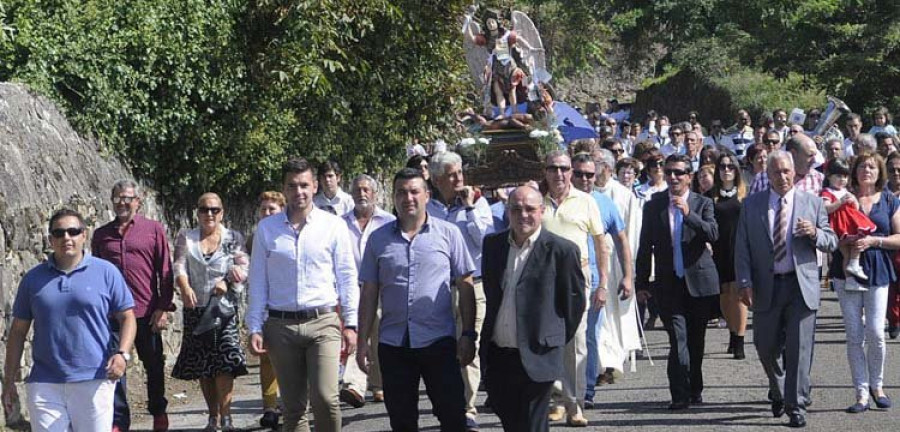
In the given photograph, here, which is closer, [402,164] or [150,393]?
[150,393]

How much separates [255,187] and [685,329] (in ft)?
21.2

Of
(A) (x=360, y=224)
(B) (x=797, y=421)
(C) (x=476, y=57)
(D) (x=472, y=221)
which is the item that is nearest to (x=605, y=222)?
A: (D) (x=472, y=221)

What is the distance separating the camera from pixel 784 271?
408 inches

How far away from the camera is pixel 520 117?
1991cm

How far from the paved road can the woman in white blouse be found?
501 mm

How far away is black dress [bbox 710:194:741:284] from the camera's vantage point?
42.6 ft

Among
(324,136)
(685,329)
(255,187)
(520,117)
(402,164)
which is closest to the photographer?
(685,329)

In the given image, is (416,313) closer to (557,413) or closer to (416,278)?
(416,278)

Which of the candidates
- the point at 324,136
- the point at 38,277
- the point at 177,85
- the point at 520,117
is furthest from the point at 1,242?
the point at 520,117

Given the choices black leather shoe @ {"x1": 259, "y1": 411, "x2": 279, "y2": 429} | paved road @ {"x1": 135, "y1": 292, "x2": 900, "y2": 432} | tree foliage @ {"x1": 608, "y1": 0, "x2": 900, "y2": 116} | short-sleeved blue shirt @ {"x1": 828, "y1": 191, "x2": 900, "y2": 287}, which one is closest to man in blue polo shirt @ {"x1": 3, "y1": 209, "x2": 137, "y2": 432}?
paved road @ {"x1": 135, "y1": 292, "x2": 900, "y2": 432}

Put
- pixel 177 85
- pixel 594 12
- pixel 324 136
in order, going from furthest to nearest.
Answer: pixel 594 12 → pixel 324 136 → pixel 177 85

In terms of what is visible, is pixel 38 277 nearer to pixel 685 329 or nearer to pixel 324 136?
pixel 685 329

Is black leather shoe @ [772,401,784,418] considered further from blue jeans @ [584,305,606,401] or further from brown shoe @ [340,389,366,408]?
brown shoe @ [340,389,366,408]

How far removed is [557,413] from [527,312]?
8.96 feet
